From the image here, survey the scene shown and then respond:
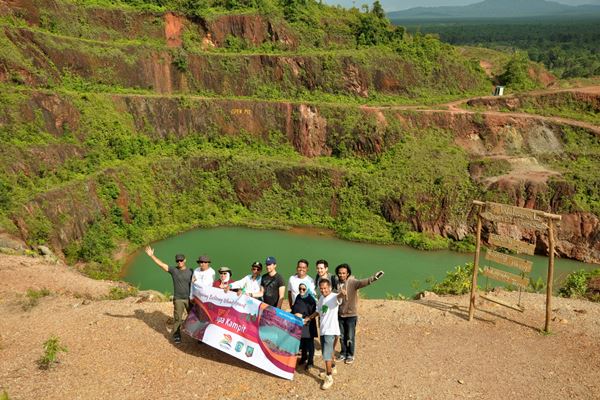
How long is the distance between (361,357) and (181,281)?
10.7 ft

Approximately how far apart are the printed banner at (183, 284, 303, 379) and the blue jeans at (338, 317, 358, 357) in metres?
0.78

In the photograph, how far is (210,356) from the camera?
27.9 feet

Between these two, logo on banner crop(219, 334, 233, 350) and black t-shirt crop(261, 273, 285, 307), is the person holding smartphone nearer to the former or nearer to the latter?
black t-shirt crop(261, 273, 285, 307)

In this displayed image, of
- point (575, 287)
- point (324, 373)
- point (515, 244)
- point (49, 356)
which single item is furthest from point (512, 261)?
point (49, 356)

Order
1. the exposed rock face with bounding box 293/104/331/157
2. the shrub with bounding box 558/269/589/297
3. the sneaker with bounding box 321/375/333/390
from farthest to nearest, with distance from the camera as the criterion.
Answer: the exposed rock face with bounding box 293/104/331/157 → the shrub with bounding box 558/269/589/297 → the sneaker with bounding box 321/375/333/390

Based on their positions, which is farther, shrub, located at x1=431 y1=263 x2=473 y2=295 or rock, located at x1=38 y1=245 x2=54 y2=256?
rock, located at x1=38 y1=245 x2=54 y2=256

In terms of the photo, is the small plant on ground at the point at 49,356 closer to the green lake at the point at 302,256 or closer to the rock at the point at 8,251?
the rock at the point at 8,251

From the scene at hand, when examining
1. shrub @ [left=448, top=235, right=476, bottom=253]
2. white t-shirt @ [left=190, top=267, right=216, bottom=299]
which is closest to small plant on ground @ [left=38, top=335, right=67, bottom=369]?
white t-shirt @ [left=190, top=267, right=216, bottom=299]

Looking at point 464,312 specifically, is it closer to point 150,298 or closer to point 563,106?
point 150,298

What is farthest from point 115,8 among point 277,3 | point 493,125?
point 493,125

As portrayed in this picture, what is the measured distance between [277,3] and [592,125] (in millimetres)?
21016

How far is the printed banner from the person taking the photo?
7.69m

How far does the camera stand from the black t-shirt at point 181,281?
27.8ft

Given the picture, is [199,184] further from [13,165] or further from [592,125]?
[592,125]
